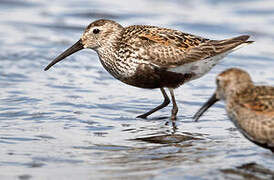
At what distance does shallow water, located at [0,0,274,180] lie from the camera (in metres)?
7.10

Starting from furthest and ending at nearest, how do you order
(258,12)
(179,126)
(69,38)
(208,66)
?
(258,12) < (69,38) < (208,66) < (179,126)

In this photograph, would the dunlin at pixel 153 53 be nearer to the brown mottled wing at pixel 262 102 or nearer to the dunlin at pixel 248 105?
the dunlin at pixel 248 105

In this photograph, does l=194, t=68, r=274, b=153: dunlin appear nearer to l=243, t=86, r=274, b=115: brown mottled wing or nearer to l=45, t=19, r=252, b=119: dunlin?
l=243, t=86, r=274, b=115: brown mottled wing

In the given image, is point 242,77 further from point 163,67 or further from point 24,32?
point 24,32

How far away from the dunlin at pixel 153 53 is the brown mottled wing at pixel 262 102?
9.46 feet

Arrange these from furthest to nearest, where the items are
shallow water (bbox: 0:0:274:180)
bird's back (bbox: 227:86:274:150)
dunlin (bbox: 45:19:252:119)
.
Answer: dunlin (bbox: 45:19:252:119) → shallow water (bbox: 0:0:274:180) → bird's back (bbox: 227:86:274:150)

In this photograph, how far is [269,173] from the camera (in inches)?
266

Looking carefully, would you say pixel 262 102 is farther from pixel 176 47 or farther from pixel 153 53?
pixel 176 47

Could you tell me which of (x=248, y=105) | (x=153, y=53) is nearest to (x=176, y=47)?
(x=153, y=53)

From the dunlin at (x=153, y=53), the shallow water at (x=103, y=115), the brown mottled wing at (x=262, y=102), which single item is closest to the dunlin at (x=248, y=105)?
the brown mottled wing at (x=262, y=102)

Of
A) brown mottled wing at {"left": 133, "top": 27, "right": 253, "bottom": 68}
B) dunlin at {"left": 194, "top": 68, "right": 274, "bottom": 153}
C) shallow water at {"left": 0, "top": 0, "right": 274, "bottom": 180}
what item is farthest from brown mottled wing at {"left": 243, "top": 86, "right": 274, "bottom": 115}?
brown mottled wing at {"left": 133, "top": 27, "right": 253, "bottom": 68}

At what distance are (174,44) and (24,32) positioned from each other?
629 cm

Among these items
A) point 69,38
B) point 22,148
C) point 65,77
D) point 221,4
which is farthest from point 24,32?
point 22,148

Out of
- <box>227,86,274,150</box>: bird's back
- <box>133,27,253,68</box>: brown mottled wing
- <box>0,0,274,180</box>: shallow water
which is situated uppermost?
<box>133,27,253,68</box>: brown mottled wing
